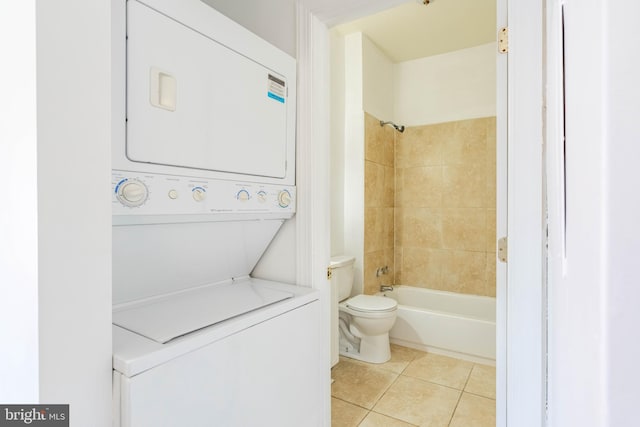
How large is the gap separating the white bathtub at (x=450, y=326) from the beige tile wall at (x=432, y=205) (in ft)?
0.41

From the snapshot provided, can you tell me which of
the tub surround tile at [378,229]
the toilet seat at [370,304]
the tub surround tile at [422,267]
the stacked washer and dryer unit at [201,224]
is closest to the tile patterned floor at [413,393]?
the toilet seat at [370,304]

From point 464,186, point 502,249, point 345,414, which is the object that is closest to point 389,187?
point 464,186

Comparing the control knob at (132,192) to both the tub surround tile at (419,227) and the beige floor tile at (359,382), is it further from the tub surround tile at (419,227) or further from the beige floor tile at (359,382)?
the tub surround tile at (419,227)

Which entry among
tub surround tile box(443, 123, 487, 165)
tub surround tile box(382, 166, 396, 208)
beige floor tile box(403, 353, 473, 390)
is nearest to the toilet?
beige floor tile box(403, 353, 473, 390)

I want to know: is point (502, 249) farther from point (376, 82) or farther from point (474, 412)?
point (376, 82)

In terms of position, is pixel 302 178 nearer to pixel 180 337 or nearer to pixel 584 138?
pixel 180 337

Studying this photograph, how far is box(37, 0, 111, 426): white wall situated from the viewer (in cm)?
60

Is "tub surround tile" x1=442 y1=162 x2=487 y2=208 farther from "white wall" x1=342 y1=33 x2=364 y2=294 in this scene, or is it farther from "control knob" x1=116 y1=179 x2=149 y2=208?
"control knob" x1=116 y1=179 x2=149 y2=208

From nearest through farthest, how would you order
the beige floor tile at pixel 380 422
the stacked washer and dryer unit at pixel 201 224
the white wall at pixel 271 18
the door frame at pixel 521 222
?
1. the stacked washer and dryer unit at pixel 201 224
2. the door frame at pixel 521 222
3. the white wall at pixel 271 18
4. the beige floor tile at pixel 380 422

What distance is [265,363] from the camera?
1021mm

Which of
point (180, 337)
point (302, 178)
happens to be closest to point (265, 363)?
point (180, 337)

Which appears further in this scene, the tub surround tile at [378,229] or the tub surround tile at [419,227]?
the tub surround tile at [419,227]

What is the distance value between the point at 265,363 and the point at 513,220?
961 millimetres

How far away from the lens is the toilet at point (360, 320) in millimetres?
2457
